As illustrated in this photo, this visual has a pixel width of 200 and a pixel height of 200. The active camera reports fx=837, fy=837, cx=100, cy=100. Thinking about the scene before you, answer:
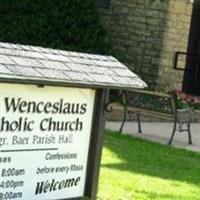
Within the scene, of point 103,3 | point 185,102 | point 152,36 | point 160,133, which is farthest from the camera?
point 103,3

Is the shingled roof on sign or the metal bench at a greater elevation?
the shingled roof on sign

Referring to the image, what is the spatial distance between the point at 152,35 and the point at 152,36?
22 mm

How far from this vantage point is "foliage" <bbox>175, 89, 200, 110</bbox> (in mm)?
16188

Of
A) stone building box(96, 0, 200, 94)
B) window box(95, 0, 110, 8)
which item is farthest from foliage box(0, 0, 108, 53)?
window box(95, 0, 110, 8)

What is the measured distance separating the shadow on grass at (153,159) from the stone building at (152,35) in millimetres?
5160

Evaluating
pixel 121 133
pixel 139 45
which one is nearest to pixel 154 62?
pixel 139 45

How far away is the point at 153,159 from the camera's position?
10.9 m

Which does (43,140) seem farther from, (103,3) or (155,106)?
(103,3)

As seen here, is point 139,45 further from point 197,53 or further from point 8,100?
point 8,100

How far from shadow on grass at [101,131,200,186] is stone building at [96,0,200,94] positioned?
516cm

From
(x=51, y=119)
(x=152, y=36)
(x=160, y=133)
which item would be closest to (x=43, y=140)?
(x=51, y=119)

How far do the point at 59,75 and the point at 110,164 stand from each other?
3.88 metres

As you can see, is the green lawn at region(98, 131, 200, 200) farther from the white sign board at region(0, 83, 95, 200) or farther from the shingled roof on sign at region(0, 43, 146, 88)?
the shingled roof on sign at region(0, 43, 146, 88)

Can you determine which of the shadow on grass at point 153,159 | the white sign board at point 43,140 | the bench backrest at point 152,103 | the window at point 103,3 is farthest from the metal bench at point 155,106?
the white sign board at point 43,140
